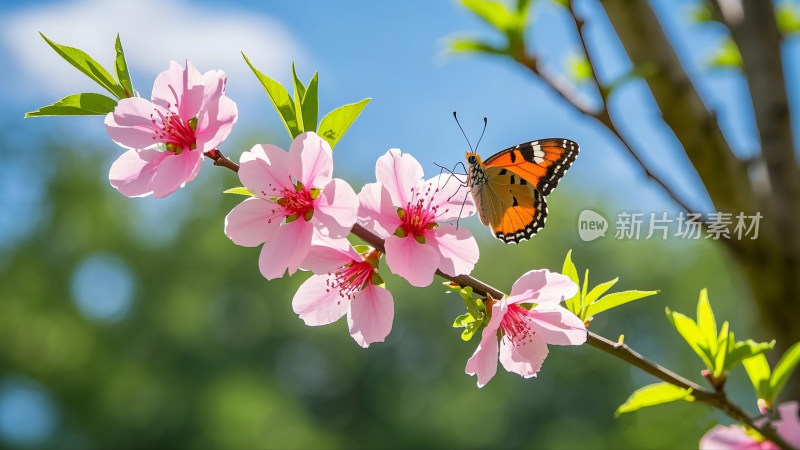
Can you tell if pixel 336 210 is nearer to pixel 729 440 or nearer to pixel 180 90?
pixel 180 90

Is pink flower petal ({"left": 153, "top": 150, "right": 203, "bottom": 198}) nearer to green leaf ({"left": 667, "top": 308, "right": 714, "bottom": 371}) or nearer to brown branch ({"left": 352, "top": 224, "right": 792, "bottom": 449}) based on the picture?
brown branch ({"left": 352, "top": 224, "right": 792, "bottom": 449})

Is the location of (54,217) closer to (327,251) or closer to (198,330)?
(198,330)

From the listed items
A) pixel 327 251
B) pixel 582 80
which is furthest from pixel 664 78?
pixel 327 251

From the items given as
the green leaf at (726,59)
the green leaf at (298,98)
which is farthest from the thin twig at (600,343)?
the green leaf at (726,59)

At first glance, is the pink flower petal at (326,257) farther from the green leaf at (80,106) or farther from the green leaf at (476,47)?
the green leaf at (476,47)

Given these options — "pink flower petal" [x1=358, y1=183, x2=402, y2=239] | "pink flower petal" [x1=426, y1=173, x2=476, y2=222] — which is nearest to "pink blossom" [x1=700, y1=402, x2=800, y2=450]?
"pink flower petal" [x1=426, y1=173, x2=476, y2=222]

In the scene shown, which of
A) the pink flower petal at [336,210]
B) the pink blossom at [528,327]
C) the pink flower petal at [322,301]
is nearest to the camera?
the pink flower petal at [336,210]

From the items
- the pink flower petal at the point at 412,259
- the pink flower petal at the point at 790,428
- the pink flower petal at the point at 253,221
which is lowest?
the pink flower petal at the point at 790,428
